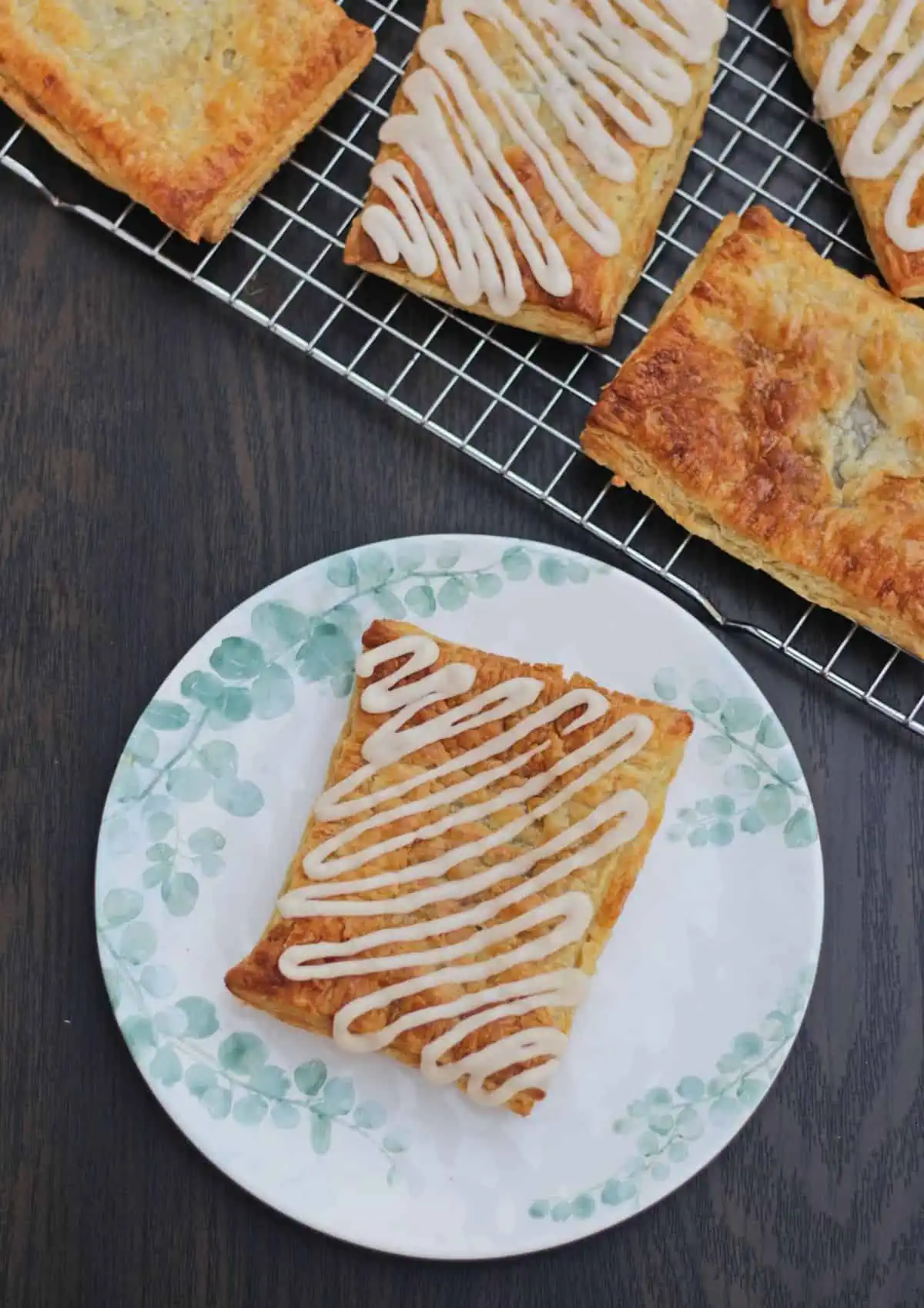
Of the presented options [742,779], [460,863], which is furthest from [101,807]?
[742,779]

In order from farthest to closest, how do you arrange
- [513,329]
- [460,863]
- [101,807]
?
[513,329] → [101,807] → [460,863]

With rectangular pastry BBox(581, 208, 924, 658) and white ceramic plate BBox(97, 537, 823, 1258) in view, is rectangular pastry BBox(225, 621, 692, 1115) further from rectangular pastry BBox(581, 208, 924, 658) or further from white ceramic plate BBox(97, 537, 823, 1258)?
rectangular pastry BBox(581, 208, 924, 658)

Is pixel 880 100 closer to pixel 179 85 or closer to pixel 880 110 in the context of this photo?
pixel 880 110

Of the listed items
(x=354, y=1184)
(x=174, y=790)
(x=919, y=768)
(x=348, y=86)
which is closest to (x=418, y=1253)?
(x=354, y=1184)

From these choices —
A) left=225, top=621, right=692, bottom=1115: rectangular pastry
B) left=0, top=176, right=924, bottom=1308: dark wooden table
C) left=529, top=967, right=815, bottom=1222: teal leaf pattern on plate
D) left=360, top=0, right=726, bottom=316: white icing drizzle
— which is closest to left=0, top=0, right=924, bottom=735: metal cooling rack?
left=0, top=176, right=924, bottom=1308: dark wooden table

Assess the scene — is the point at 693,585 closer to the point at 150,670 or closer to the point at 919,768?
the point at 919,768
